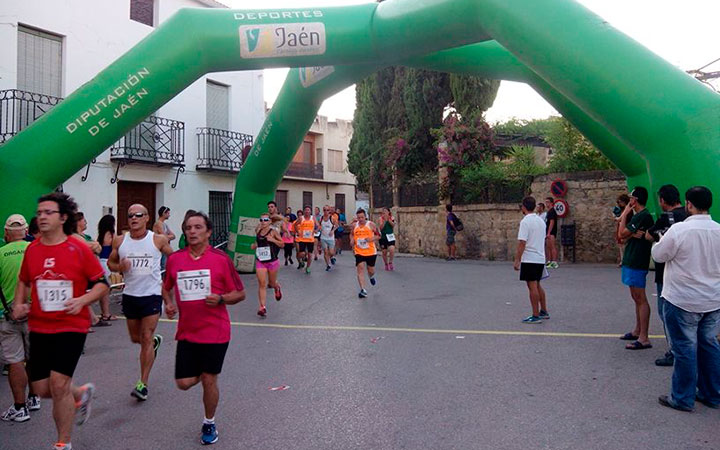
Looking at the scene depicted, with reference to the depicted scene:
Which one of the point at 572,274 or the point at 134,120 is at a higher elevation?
the point at 134,120

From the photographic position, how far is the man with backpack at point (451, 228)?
18.5 m

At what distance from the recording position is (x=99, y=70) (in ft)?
51.8

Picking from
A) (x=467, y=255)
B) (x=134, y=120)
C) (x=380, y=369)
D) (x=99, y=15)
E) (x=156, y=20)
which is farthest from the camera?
(x=467, y=255)

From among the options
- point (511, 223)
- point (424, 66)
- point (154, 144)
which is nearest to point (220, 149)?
Result: point (154, 144)

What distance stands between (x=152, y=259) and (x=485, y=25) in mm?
4951

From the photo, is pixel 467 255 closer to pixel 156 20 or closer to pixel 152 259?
pixel 156 20

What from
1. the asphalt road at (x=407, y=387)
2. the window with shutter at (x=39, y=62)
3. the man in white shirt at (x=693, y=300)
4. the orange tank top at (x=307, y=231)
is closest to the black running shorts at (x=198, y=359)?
the asphalt road at (x=407, y=387)

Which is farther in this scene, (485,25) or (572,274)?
(572,274)

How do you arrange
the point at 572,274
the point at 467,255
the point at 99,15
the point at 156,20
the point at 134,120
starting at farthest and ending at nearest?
the point at 467,255, the point at 156,20, the point at 99,15, the point at 572,274, the point at 134,120

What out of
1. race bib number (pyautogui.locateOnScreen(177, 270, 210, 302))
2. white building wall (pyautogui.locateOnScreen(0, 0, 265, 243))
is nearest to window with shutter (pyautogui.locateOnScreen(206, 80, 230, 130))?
white building wall (pyautogui.locateOnScreen(0, 0, 265, 243))

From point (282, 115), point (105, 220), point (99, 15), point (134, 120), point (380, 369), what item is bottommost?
point (380, 369)

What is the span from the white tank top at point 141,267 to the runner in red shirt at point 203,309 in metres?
1.08

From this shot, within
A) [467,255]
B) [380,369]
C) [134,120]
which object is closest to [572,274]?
[467,255]

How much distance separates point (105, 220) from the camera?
7.65m
